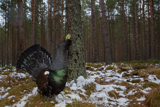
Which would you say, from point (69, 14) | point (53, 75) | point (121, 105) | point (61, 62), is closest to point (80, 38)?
point (69, 14)

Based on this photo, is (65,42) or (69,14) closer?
(65,42)

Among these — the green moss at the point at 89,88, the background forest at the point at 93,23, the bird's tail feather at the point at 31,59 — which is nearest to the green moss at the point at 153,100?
the green moss at the point at 89,88

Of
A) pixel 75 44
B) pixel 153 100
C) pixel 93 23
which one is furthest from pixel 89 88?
pixel 93 23

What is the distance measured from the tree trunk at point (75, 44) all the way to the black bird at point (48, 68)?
1016 millimetres

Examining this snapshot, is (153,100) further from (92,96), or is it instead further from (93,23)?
(93,23)

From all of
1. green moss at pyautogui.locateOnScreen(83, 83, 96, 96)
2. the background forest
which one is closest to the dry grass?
green moss at pyautogui.locateOnScreen(83, 83, 96, 96)

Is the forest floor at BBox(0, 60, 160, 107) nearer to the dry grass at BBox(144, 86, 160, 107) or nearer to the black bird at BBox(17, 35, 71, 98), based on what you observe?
the dry grass at BBox(144, 86, 160, 107)

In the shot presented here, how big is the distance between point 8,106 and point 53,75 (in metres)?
1.32

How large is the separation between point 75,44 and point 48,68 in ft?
5.09

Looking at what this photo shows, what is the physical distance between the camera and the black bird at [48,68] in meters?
2.46

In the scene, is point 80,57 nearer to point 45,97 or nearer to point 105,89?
point 105,89

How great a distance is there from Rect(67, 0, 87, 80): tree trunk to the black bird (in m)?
1.02

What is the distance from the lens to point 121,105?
279 centimetres

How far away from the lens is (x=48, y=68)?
272cm
